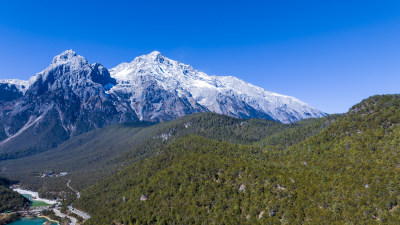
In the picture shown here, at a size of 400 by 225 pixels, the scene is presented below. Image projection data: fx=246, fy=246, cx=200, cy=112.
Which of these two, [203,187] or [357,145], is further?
[203,187]

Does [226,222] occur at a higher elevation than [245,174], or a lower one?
lower

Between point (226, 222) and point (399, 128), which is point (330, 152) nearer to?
point (399, 128)

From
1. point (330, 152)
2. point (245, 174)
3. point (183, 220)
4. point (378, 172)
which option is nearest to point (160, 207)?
point (183, 220)

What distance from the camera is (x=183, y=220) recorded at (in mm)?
167500

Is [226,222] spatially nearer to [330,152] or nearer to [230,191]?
[230,191]

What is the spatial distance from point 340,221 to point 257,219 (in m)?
44.8

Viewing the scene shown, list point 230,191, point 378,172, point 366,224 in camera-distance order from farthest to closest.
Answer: point 230,191 → point 378,172 → point 366,224

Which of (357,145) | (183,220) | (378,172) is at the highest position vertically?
(357,145)

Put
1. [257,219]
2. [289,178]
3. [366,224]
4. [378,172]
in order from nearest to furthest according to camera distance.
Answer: [366,224] < [378,172] < [257,219] < [289,178]

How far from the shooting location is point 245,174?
181625 mm

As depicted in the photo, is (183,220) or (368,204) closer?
(368,204)

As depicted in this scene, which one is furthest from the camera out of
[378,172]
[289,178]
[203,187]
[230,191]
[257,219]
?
[203,187]

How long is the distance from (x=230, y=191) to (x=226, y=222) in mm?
25872

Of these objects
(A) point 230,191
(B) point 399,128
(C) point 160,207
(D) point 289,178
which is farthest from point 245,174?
(B) point 399,128
